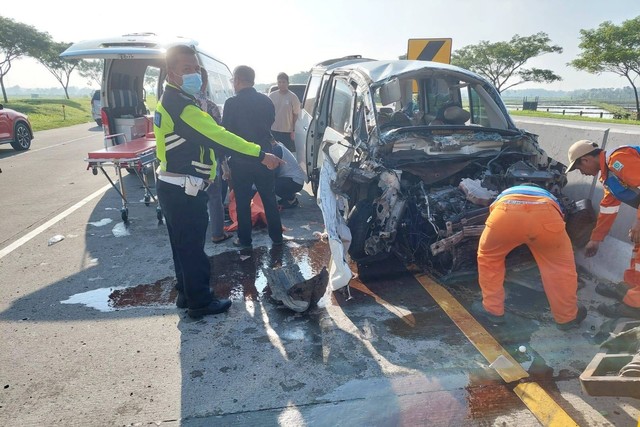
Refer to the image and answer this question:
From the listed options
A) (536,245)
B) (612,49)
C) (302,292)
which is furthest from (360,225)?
(612,49)

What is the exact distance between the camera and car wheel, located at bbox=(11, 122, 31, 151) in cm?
1216

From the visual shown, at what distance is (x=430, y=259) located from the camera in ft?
12.8

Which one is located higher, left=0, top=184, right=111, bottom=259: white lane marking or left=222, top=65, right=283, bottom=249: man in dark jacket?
left=222, top=65, right=283, bottom=249: man in dark jacket

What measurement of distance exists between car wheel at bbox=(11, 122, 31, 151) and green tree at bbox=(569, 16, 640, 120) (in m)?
33.1

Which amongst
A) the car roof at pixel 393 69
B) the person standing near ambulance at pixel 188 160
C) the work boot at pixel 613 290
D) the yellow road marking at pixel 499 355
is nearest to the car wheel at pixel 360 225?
the yellow road marking at pixel 499 355

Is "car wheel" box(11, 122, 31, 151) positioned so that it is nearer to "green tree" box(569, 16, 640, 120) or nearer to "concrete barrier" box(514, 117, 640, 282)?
"concrete barrier" box(514, 117, 640, 282)

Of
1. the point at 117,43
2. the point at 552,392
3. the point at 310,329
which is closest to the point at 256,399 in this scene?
the point at 310,329

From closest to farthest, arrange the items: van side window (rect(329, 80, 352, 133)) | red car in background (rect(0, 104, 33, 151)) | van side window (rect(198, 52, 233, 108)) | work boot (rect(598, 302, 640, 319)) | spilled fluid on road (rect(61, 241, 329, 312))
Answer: work boot (rect(598, 302, 640, 319)) → spilled fluid on road (rect(61, 241, 329, 312)) → van side window (rect(329, 80, 352, 133)) → van side window (rect(198, 52, 233, 108)) → red car in background (rect(0, 104, 33, 151))

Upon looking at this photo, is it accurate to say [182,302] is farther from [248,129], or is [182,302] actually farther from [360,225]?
[248,129]

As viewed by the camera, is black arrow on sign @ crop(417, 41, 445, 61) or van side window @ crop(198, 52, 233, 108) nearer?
black arrow on sign @ crop(417, 41, 445, 61)

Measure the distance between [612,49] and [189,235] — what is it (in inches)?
1387

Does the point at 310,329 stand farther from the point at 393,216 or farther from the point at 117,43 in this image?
the point at 117,43

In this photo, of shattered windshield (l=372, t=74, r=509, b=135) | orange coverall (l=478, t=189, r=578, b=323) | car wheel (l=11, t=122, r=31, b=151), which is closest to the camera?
orange coverall (l=478, t=189, r=578, b=323)

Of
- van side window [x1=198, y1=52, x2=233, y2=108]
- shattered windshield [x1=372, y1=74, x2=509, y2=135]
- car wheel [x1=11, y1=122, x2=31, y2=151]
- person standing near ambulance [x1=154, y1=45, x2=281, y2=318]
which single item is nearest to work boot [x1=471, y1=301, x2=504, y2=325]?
shattered windshield [x1=372, y1=74, x2=509, y2=135]
